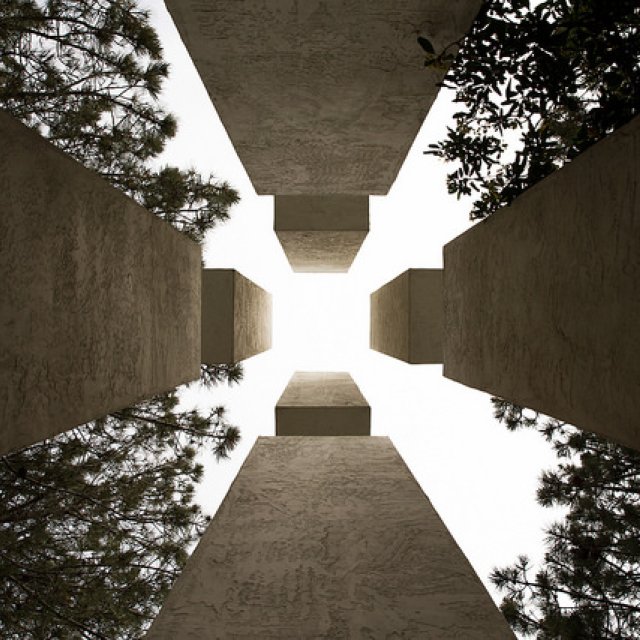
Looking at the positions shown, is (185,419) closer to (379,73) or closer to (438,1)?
(379,73)

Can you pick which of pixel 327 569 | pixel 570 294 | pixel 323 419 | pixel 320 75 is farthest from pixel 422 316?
pixel 570 294

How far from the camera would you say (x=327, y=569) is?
325cm

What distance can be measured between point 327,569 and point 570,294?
2020 mm

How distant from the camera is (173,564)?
15.7 feet

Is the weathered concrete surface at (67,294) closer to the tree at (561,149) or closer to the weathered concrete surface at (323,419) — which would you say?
the tree at (561,149)

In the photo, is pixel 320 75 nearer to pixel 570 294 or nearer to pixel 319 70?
pixel 319 70

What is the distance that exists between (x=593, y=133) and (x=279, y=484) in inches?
121

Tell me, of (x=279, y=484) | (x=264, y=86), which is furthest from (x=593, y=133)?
(x=279, y=484)

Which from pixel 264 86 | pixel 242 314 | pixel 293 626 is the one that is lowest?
pixel 293 626

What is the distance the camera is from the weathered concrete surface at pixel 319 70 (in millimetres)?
2898

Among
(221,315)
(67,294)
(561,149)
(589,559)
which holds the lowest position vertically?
(589,559)

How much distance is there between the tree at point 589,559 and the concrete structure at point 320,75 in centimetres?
284

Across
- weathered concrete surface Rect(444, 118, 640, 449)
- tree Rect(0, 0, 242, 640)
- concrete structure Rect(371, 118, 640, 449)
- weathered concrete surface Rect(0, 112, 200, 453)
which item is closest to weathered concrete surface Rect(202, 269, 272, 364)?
tree Rect(0, 0, 242, 640)

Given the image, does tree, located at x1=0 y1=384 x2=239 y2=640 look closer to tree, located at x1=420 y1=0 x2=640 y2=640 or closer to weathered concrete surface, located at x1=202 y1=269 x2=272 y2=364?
weathered concrete surface, located at x1=202 y1=269 x2=272 y2=364
